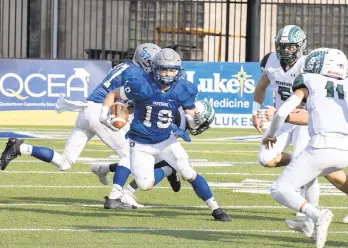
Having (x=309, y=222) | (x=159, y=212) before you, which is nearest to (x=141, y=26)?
(x=159, y=212)

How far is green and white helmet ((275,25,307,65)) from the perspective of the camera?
10.2 m

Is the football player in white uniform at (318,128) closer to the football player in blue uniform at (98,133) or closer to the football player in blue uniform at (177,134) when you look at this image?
the football player in blue uniform at (177,134)

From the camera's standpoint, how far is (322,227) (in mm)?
8195

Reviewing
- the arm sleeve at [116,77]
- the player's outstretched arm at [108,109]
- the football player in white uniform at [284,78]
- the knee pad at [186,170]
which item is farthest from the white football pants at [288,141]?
the arm sleeve at [116,77]

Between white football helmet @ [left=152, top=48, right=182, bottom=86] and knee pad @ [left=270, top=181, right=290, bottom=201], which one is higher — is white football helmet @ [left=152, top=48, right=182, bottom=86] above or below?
above

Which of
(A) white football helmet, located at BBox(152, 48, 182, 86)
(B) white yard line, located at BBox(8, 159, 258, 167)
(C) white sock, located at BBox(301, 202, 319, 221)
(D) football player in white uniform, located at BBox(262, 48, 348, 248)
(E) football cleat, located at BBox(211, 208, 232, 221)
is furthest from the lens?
(B) white yard line, located at BBox(8, 159, 258, 167)

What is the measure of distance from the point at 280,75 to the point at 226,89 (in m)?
10.7

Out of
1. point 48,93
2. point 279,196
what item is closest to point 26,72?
point 48,93

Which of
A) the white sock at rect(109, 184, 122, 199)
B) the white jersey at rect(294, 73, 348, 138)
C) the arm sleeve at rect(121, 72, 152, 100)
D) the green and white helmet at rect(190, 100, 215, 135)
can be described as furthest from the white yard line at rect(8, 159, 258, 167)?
the white jersey at rect(294, 73, 348, 138)

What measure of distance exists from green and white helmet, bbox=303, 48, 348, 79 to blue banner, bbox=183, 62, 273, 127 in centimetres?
1256

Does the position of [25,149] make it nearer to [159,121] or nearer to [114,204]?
[114,204]

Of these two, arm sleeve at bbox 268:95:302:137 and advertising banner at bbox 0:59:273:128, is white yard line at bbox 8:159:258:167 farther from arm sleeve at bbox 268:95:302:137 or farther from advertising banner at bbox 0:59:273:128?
arm sleeve at bbox 268:95:302:137

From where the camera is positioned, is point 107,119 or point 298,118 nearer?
point 298,118

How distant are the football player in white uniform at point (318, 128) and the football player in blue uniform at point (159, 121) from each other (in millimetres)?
1645
